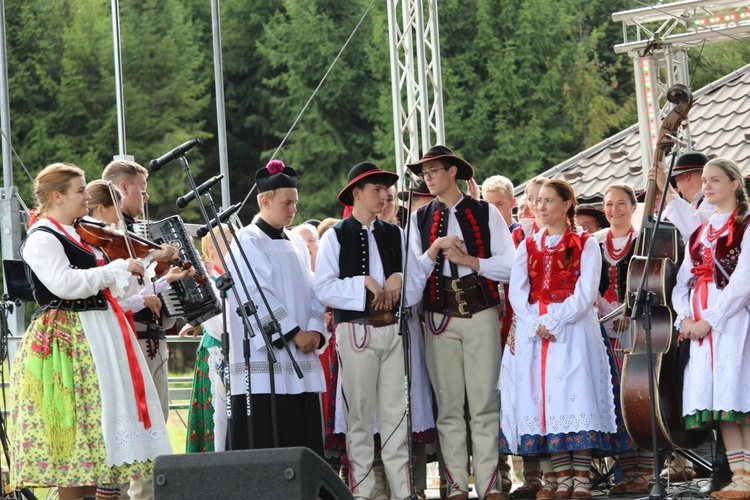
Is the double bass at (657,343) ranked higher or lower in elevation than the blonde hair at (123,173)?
lower

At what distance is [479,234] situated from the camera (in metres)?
6.46

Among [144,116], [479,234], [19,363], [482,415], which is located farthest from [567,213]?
[144,116]

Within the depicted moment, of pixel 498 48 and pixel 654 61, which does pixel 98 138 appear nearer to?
pixel 498 48

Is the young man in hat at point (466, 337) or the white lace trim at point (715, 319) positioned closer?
the white lace trim at point (715, 319)

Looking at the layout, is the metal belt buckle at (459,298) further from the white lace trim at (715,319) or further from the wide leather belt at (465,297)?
the white lace trim at (715,319)

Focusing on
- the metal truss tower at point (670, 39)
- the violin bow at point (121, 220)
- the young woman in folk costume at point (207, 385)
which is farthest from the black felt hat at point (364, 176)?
the metal truss tower at point (670, 39)

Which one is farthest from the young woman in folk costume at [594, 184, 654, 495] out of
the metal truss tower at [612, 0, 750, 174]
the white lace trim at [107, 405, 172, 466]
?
the metal truss tower at [612, 0, 750, 174]

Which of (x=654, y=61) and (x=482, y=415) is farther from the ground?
(x=654, y=61)

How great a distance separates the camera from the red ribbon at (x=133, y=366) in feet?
18.0

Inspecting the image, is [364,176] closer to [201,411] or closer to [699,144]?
[201,411]

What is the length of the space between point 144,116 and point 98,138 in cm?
112

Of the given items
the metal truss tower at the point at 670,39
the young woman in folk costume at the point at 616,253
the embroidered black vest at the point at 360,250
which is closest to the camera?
the embroidered black vest at the point at 360,250

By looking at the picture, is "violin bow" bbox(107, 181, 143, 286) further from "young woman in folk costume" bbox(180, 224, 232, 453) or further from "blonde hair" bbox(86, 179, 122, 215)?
"young woman in folk costume" bbox(180, 224, 232, 453)

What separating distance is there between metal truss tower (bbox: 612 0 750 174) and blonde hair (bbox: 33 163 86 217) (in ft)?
19.3
